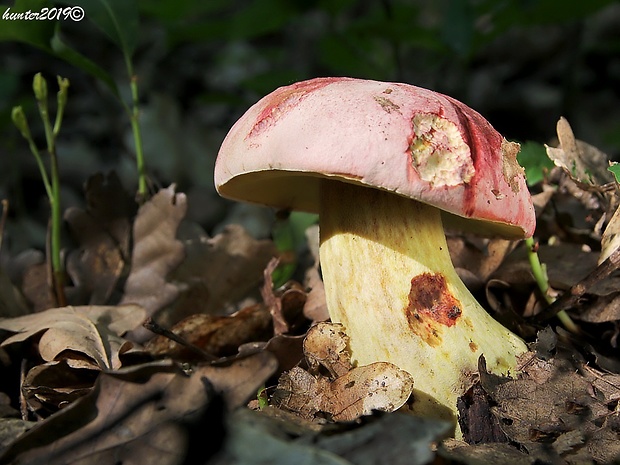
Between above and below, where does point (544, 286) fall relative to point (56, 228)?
above

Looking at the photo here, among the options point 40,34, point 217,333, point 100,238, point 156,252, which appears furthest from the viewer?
point 100,238

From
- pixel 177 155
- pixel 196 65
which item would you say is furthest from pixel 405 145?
pixel 196 65

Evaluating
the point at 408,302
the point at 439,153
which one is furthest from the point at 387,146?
the point at 408,302

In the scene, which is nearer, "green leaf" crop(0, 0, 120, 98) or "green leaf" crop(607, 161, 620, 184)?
"green leaf" crop(607, 161, 620, 184)

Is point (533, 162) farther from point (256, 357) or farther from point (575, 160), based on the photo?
point (256, 357)

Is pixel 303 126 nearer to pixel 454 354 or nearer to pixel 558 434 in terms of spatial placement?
pixel 454 354

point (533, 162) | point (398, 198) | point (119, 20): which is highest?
point (119, 20)

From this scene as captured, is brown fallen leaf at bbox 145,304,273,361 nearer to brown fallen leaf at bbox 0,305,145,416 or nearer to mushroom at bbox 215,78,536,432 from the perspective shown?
brown fallen leaf at bbox 0,305,145,416

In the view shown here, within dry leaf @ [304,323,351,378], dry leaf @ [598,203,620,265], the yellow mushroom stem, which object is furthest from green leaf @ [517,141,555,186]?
dry leaf @ [304,323,351,378]
